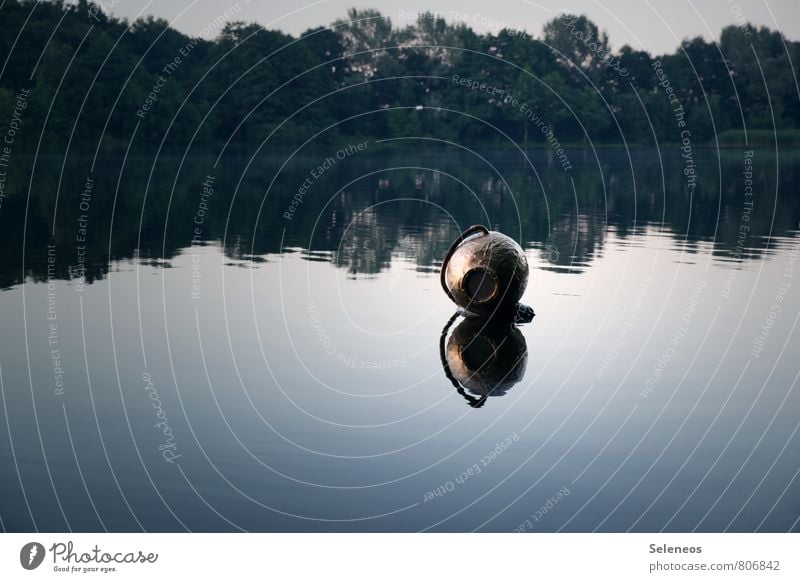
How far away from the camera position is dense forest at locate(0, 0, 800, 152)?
69.8 m

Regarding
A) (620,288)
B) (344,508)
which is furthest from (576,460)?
(620,288)

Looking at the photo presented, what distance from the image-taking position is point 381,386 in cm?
1237

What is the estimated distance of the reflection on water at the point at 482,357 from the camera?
12344mm

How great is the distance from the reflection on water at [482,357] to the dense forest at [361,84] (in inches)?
1451

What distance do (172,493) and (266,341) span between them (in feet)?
18.2
